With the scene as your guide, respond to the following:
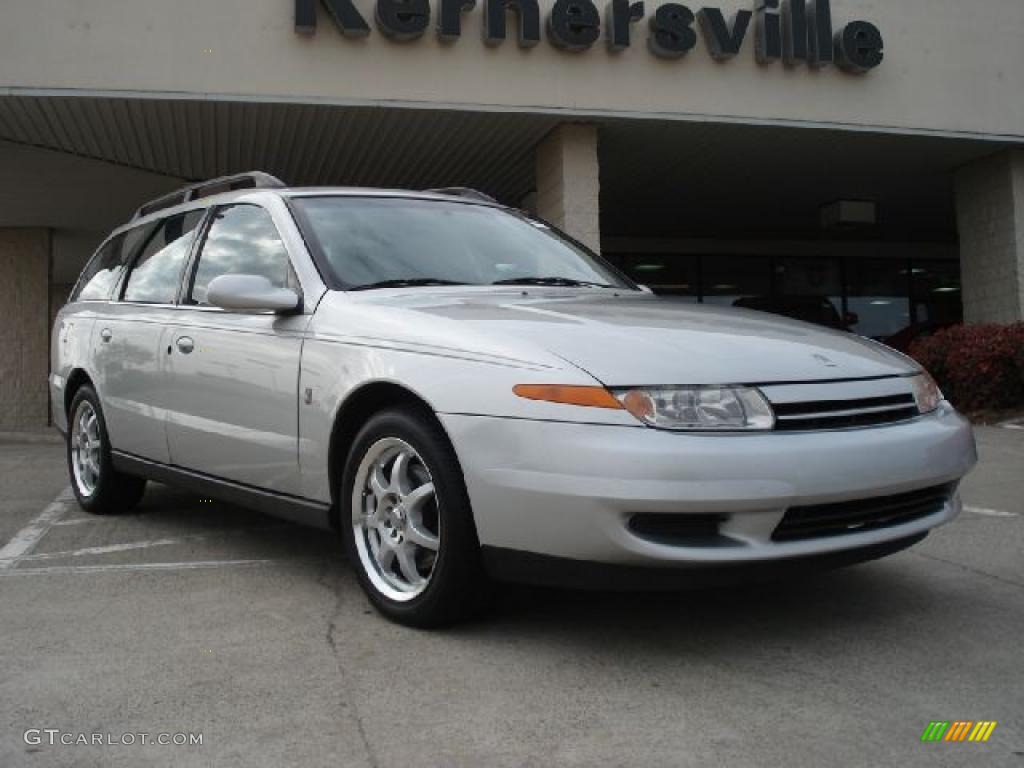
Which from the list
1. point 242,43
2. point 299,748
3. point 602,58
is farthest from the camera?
point 602,58

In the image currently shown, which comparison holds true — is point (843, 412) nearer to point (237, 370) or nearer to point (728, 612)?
point (728, 612)

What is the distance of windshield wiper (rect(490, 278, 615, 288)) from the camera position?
4.15 m

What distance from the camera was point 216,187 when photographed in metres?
5.05

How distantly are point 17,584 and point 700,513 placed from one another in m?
2.92

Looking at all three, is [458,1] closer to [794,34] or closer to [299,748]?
[794,34]

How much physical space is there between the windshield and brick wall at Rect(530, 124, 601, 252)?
657 cm

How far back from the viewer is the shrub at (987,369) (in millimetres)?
11211

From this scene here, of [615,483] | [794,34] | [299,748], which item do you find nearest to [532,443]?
[615,483]

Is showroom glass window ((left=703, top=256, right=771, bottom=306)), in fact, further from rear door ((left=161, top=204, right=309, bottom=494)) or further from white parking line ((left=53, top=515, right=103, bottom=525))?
rear door ((left=161, top=204, right=309, bottom=494))

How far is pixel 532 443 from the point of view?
9.45 ft

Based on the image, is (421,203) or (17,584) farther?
(421,203)

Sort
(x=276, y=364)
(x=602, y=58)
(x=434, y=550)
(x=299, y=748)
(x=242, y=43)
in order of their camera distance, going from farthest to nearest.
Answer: (x=602, y=58) < (x=242, y=43) < (x=276, y=364) < (x=434, y=550) < (x=299, y=748)

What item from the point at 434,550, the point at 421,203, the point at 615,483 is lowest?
the point at 434,550

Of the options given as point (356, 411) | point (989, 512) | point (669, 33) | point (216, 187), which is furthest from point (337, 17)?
point (989, 512)
